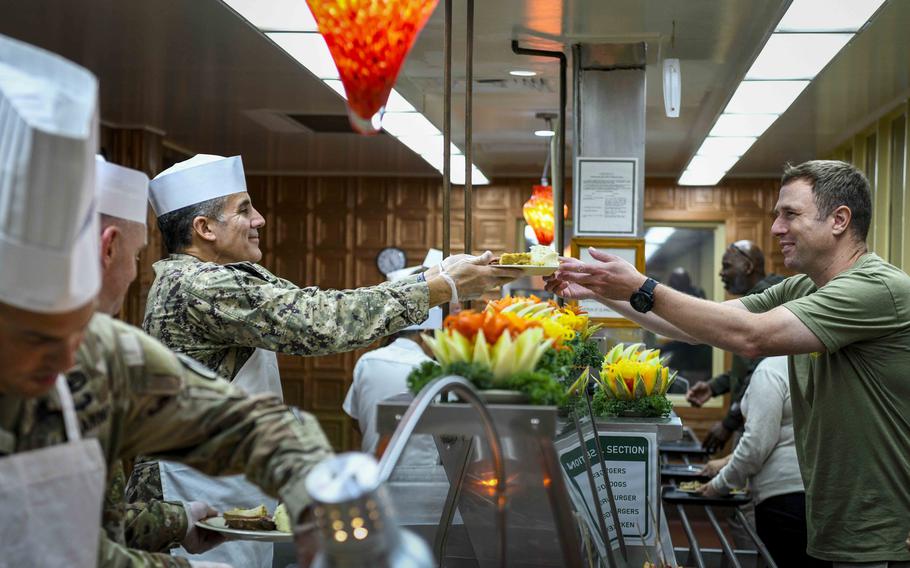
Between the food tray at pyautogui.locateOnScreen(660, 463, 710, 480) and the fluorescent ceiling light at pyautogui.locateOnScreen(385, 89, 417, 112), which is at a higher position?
the fluorescent ceiling light at pyautogui.locateOnScreen(385, 89, 417, 112)

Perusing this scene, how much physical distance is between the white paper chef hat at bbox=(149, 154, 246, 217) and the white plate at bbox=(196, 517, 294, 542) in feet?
3.69

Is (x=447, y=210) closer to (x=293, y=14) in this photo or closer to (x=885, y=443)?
(x=885, y=443)

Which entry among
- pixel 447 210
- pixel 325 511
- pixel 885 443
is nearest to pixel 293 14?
pixel 447 210

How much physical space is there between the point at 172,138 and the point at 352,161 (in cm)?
179

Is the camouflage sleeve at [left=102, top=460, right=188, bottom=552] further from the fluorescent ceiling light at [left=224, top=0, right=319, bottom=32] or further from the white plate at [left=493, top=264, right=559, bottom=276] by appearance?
the fluorescent ceiling light at [left=224, top=0, right=319, bottom=32]

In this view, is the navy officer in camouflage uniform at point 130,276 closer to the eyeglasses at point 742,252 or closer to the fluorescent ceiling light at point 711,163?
the eyeglasses at point 742,252

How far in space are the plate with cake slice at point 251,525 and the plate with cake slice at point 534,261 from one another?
92cm

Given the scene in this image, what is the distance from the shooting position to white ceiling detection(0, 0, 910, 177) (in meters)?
4.92

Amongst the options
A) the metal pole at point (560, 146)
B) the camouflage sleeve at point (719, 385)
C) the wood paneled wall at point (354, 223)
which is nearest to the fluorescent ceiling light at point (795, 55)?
the metal pole at point (560, 146)

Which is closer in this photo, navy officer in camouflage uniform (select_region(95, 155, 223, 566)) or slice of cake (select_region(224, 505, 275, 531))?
navy officer in camouflage uniform (select_region(95, 155, 223, 566))

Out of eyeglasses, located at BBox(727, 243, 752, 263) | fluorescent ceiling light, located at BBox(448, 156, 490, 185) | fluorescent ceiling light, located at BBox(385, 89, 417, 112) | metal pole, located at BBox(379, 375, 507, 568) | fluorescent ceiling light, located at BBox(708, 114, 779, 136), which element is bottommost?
metal pole, located at BBox(379, 375, 507, 568)

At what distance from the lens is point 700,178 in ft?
31.9

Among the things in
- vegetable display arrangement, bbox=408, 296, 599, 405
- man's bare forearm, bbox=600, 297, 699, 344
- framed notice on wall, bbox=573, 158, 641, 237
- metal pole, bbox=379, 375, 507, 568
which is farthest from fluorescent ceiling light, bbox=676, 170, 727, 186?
metal pole, bbox=379, 375, 507, 568

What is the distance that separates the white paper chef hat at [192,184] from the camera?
3.31m
